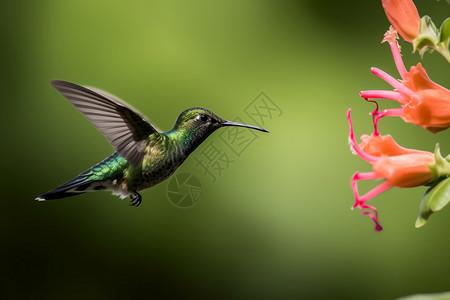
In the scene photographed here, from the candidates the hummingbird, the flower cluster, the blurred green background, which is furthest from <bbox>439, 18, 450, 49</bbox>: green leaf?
the blurred green background

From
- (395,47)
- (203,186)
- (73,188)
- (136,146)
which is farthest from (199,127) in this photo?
(203,186)

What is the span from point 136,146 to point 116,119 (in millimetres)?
89

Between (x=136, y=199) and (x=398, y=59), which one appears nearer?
(x=398, y=59)

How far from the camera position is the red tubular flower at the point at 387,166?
0.79 m

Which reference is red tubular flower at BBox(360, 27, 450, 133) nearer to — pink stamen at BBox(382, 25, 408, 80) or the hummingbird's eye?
pink stamen at BBox(382, 25, 408, 80)

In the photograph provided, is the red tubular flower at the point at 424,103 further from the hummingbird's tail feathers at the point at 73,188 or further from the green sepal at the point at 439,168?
the hummingbird's tail feathers at the point at 73,188

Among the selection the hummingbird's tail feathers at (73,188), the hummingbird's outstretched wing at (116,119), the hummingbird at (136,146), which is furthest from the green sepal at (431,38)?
the hummingbird's tail feathers at (73,188)

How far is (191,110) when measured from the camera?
53.5 inches

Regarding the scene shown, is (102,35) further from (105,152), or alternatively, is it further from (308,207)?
(308,207)

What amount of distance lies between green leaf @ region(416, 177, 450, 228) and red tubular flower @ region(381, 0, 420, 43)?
0.74ft

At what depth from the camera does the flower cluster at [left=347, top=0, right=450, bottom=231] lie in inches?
31.1

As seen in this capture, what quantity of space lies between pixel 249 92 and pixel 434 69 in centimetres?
87

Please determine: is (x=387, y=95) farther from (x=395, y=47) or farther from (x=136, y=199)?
(x=136, y=199)

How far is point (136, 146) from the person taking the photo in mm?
1328
